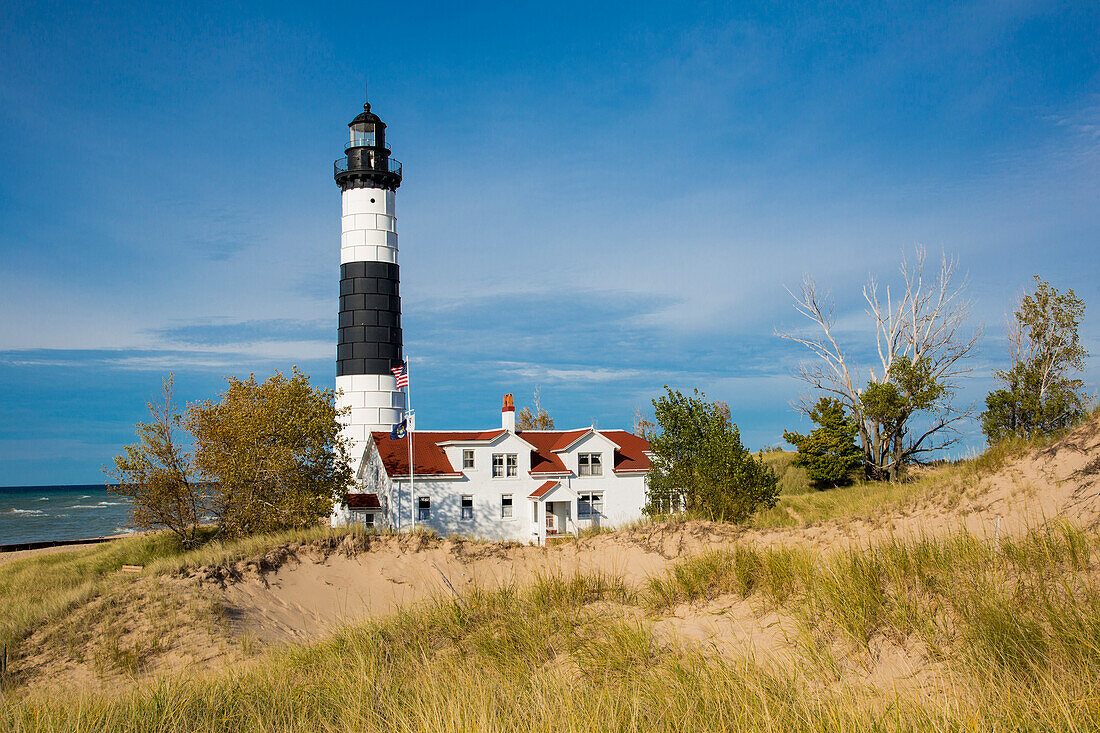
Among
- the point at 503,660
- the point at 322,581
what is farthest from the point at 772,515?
the point at 503,660

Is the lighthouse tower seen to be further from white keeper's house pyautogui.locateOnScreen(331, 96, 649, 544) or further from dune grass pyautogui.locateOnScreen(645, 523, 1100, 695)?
dune grass pyautogui.locateOnScreen(645, 523, 1100, 695)

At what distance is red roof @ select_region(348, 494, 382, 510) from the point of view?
32031mm

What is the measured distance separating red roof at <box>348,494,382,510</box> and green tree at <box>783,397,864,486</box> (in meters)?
21.7

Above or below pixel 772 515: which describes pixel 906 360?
above

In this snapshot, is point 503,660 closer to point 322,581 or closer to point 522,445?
point 322,581

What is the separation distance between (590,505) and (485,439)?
21.1ft

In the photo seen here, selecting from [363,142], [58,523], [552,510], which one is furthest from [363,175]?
[58,523]

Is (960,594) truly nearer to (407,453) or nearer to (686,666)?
(686,666)

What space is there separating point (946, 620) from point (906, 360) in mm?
29117

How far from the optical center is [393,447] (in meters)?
32.8

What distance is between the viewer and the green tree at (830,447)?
33188 millimetres

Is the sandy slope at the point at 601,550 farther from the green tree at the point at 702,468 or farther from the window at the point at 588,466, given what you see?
the window at the point at 588,466

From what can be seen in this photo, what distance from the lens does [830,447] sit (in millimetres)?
33688

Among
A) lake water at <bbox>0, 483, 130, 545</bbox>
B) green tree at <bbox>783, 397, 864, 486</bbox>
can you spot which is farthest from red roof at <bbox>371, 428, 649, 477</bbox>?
lake water at <bbox>0, 483, 130, 545</bbox>
